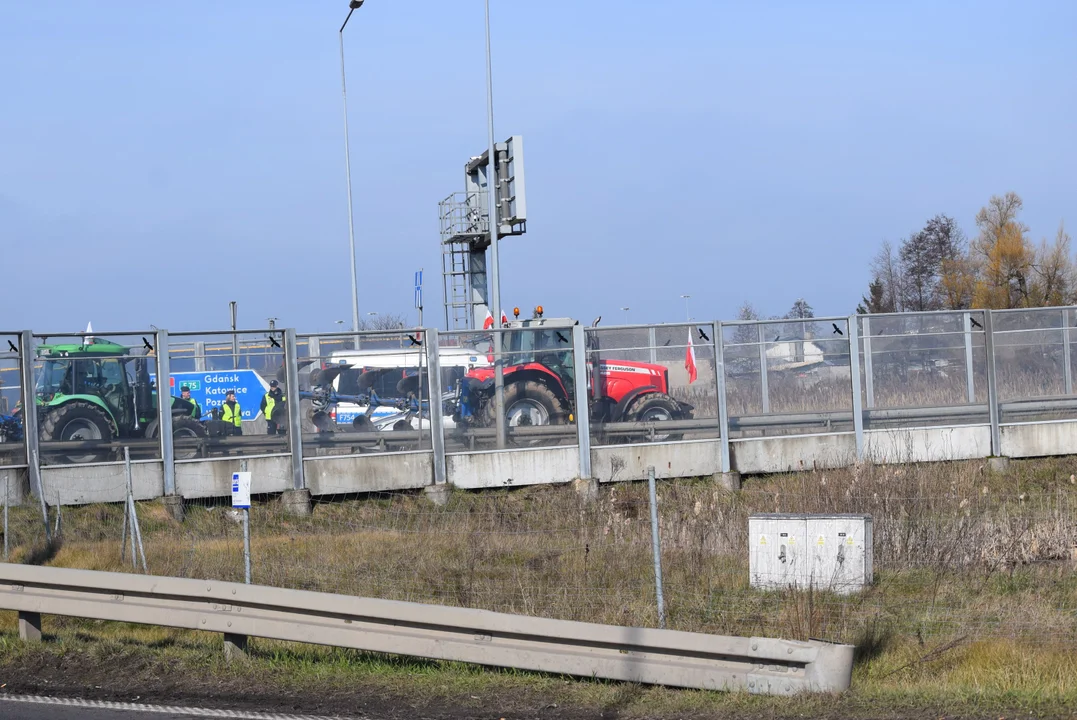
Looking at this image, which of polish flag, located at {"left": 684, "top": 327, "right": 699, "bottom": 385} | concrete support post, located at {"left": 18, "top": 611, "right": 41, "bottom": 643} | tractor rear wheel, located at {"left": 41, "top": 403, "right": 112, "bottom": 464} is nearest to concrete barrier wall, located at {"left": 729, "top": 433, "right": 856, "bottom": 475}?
polish flag, located at {"left": 684, "top": 327, "right": 699, "bottom": 385}

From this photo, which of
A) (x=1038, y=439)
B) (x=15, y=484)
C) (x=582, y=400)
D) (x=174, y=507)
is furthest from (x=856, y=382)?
(x=15, y=484)

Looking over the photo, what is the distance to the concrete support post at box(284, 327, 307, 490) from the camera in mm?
16906

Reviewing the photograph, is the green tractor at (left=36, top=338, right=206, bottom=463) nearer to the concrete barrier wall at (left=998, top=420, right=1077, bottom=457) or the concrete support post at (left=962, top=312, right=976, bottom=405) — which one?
the concrete support post at (left=962, top=312, right=976, bottom=405)

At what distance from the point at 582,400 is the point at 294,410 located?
462 centimetres

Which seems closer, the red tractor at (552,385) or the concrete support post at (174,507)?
the concrete support post at (174,507)

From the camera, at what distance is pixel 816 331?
1912cm

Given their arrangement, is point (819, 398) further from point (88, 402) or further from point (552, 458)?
point (88, 402)

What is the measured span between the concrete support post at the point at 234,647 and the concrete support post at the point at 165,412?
8494 millimetres

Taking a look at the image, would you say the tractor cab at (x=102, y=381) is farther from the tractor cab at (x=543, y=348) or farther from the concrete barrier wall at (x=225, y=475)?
the tractor cab at (x=543, y=348)

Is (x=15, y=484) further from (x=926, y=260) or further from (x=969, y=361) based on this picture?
(x=926, y=260)

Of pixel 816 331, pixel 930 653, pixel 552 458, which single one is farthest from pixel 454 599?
pixel 816 331

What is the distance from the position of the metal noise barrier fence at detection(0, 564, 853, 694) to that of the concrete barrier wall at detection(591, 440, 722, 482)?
10.2 meters

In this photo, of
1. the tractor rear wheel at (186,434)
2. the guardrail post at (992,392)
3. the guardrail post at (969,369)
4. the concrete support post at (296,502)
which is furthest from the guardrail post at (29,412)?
the guardrail post at (992,392)

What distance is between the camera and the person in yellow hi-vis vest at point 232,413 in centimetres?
1684
